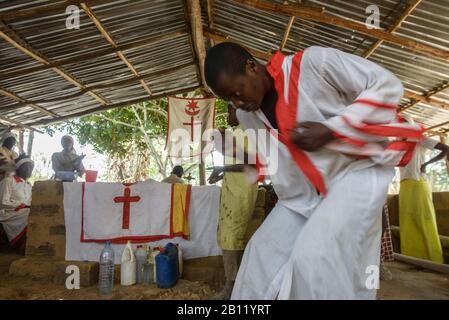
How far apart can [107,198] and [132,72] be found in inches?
170

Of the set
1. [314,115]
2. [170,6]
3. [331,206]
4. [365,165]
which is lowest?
[331,206]

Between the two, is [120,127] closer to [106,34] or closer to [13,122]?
[13,122]

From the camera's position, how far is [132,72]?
7.54m

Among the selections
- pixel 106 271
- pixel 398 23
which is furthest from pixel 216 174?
pixel 398 23

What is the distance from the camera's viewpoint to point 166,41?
6.74 m

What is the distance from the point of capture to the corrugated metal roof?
4.37 metres

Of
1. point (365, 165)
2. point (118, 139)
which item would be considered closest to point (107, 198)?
point (365, 165)

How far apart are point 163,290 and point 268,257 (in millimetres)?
2271

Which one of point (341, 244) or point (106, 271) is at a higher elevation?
point (341, 244)

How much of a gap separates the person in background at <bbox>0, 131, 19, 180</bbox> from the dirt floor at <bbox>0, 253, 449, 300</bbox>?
82.7 inches

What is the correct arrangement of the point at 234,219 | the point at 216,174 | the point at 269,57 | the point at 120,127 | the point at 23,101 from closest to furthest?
the point at 234,219
the point at 216,174
the point at 269,57
the point at 23,101
the point at 120,127

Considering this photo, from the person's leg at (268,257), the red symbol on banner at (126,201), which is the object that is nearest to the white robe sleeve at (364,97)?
the person's leg at (268,257)

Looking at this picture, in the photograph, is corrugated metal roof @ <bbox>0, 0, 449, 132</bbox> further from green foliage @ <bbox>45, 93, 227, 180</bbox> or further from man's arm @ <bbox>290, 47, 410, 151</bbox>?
green foliage @ <bbox>45, 93, 227, 180</bbox>

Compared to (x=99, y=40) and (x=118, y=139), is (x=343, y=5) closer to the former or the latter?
(x=99, y=40)
